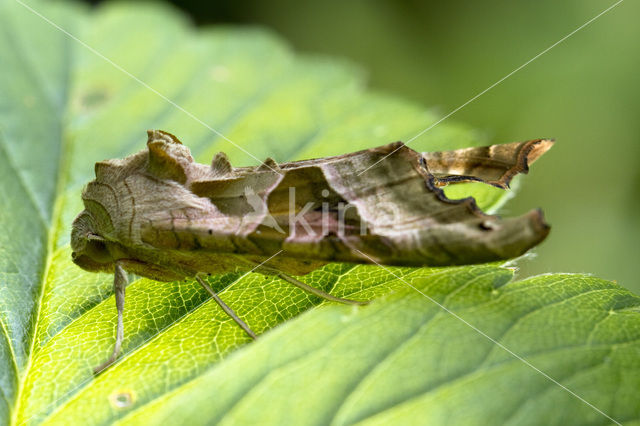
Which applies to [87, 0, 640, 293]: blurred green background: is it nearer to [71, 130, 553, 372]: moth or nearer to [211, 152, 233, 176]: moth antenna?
[71, 130, 553, 372]: moth

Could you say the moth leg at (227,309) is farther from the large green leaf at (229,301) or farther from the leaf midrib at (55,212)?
the leaf midrib at (55,212)

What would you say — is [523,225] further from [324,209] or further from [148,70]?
[148,70]

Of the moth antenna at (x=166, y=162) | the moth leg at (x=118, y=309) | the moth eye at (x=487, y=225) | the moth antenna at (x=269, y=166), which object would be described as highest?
the moth antenna at (x=166, y=162)

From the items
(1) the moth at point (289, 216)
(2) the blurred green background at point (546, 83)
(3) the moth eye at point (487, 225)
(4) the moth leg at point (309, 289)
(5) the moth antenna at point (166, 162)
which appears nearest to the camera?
(3) the moth eye at point (487, 225)

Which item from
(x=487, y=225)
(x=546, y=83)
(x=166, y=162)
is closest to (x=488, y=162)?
(x=487, y=225)

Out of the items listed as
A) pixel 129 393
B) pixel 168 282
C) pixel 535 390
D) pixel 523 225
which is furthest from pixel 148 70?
pixel 535 390

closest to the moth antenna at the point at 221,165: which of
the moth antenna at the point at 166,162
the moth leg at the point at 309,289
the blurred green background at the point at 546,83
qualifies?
the moth antenna at the point at 166,162

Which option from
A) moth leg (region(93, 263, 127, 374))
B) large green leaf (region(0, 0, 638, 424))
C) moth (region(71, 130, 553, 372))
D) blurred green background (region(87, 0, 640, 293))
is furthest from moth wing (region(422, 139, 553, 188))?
blurred green background (region(87, 0, 640, 293))
